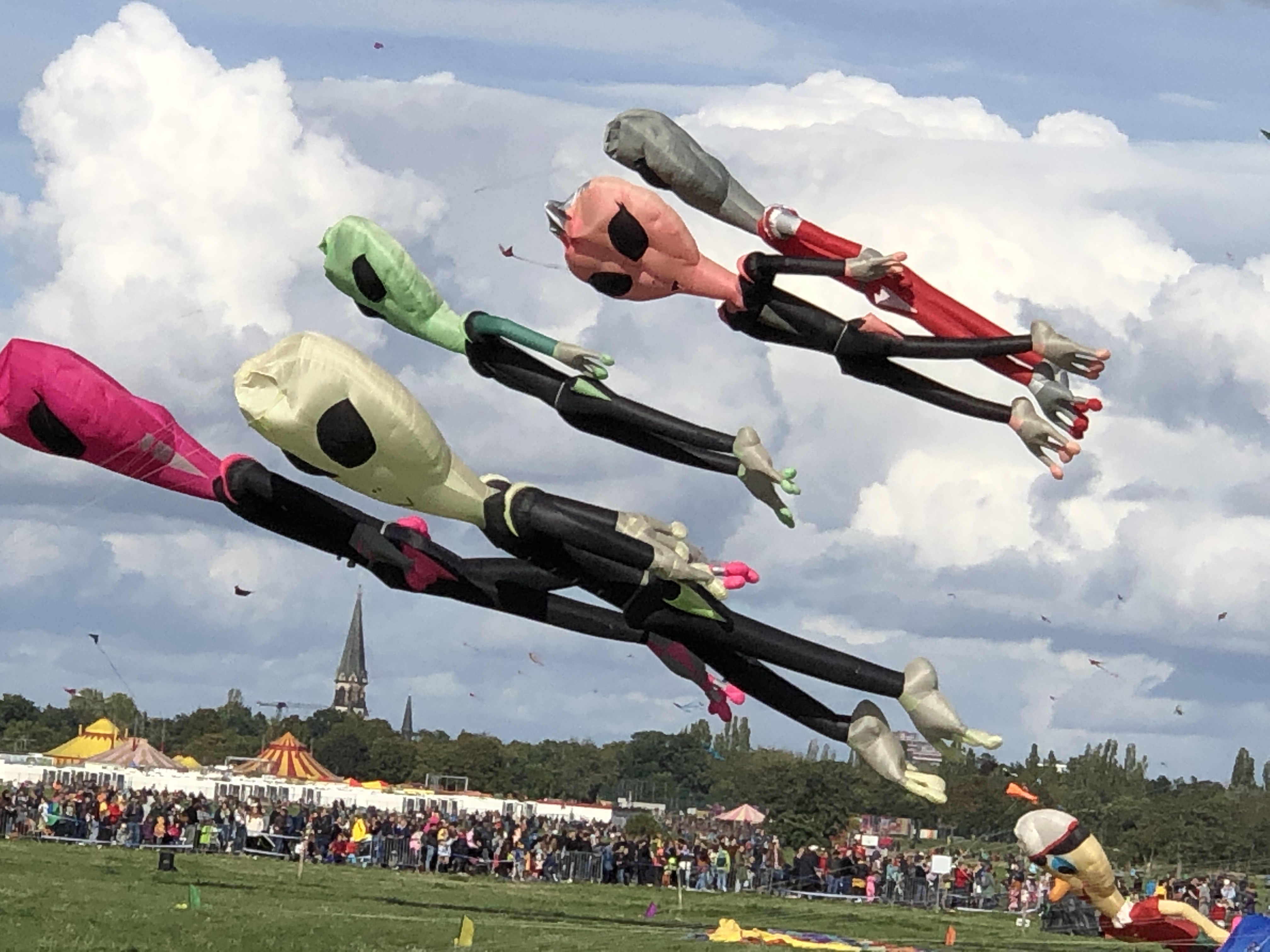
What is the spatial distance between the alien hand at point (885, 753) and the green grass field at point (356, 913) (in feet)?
21.0

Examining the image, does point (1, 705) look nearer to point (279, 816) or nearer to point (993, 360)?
point (279, 816)

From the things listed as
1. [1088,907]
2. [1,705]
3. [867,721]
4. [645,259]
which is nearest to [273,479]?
[645,259]

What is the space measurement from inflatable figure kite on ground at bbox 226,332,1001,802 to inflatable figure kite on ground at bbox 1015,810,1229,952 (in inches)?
46.1

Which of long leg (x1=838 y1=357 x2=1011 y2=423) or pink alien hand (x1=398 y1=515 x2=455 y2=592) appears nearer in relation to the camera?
long leg (x1=838 y1=357 x2=1011 y2=423)

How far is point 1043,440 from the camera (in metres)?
9.52

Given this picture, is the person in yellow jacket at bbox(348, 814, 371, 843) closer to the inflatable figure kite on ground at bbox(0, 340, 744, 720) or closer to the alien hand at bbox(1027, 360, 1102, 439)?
the inflatable figure kite on ground at bbox(0, 340, 744, 720)

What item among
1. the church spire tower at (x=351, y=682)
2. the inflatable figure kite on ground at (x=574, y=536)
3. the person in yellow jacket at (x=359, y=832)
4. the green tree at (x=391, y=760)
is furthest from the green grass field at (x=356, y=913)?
the church spire tower at (x=351, y=682)

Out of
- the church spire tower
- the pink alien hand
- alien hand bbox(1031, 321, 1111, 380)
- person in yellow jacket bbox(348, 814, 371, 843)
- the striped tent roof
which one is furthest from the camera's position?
the church spire tower

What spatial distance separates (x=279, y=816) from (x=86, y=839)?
3209 millimetres

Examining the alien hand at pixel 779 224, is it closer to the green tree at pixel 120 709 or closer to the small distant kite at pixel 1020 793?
the small distant kite at pixel 1020 793

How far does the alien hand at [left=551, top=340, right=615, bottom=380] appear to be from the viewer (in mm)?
10453

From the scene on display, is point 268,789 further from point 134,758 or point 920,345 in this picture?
point 920,345

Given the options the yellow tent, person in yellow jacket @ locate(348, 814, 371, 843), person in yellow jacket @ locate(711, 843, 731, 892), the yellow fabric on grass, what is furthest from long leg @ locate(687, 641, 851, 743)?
the yellow tent

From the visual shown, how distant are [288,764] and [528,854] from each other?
21917 mm
